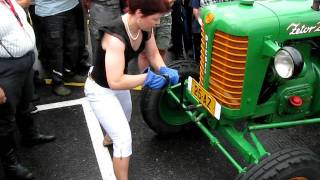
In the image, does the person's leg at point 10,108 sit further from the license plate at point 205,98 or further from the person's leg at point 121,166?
the license plate at point 205,98

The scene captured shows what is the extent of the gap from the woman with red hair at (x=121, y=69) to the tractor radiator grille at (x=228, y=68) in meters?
0.30

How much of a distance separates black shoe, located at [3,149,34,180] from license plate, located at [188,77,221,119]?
1.50 meters

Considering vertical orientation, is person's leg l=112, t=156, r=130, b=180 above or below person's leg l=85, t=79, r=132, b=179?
below

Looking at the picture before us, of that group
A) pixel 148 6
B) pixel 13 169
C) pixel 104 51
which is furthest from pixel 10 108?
pixel 148 6

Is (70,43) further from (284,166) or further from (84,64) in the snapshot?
(284,166)

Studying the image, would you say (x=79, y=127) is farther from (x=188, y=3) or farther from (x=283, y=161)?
(x=283, y=161)

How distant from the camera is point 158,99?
3.67 meters

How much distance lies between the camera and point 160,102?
3713mm

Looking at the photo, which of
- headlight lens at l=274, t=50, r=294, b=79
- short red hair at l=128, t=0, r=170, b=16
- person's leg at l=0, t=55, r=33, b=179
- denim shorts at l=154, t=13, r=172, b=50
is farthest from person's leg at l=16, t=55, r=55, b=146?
headlight lens at l=274, t=50, r=294, b=79

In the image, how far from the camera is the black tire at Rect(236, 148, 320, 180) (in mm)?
2586

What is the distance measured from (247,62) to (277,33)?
28 centimetres

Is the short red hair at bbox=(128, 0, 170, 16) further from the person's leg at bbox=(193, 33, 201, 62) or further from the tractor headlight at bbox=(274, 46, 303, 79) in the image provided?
the person's leg at bbox=(193, 33, 201, 62)

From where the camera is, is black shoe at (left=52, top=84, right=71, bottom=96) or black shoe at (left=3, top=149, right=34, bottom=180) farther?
black shoe at (left=52, top=84, right=71, bottom=96)

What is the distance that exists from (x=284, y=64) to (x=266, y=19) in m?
0.35
